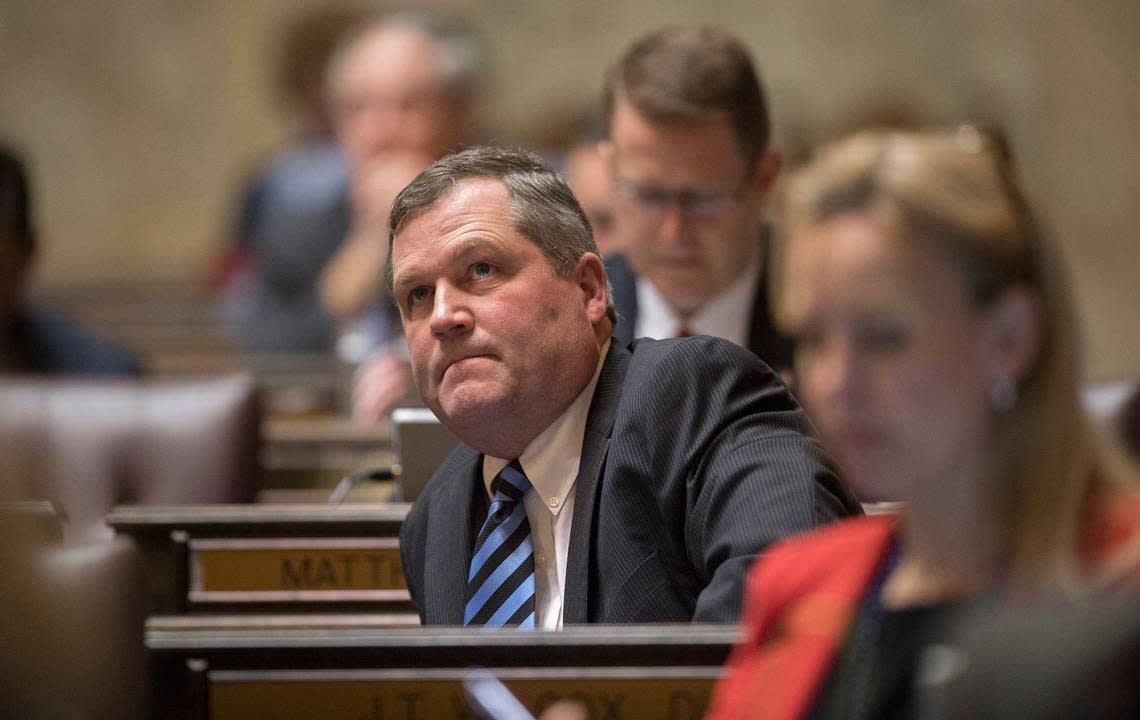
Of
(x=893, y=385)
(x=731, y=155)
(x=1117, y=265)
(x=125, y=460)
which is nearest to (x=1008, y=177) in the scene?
(x=893, y=385)

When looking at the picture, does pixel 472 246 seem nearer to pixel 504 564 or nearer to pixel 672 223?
pixel 504 564

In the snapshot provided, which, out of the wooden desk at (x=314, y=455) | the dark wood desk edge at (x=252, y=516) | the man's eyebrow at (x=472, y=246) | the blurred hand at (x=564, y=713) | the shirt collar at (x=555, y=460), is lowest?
the wooden desk at (x=314, y=455)

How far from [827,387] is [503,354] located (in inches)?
41.3

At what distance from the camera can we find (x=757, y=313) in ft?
11.1

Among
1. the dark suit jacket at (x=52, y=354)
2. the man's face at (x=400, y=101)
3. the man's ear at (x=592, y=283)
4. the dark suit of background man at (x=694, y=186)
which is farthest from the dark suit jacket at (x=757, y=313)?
the man's face at (x=400, y=101)

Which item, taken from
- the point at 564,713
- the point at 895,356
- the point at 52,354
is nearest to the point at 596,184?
the point at 52,354

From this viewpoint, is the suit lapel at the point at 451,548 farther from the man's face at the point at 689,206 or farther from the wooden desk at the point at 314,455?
the wooden desk at the point at 314,455

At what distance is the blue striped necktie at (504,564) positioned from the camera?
2.40 meters

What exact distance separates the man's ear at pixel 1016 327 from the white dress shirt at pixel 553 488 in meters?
1.17

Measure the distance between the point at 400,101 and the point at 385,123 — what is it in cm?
9

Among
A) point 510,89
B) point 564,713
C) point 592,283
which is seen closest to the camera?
point 564,713

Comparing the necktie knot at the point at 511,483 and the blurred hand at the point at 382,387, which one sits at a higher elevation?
the necktie knot at the point at 511,483

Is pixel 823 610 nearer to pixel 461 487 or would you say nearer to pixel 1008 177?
pixel 1008 177

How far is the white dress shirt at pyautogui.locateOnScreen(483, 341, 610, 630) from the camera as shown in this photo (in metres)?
2.45
